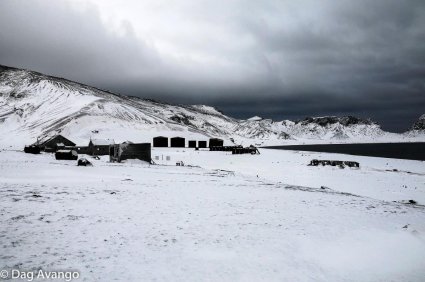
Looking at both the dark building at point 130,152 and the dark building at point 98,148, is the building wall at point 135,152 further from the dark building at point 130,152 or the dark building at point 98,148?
the dark building at point 98,148

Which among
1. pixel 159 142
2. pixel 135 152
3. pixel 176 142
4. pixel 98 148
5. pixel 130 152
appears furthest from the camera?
pixel 176 142

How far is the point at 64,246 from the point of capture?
35.2ft

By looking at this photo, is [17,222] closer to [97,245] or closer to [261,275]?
[97,245]

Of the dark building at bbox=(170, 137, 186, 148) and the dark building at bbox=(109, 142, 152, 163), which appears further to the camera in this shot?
the dark building at bbox=(170, 137, 186, 148)

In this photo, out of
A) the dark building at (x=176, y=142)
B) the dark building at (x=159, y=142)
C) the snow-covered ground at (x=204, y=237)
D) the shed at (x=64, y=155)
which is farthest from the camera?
the dark building at (x=176, y=142)

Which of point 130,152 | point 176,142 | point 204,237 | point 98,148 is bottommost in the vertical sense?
point 204,237

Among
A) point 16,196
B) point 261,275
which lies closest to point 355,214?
point 261,275

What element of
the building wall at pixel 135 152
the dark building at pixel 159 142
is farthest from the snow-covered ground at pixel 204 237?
the dark building at pixel 159 142

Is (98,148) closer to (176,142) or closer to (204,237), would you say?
(176,142)

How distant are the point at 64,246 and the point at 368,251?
34.1 ft

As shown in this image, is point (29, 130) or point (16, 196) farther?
point (29, 130)

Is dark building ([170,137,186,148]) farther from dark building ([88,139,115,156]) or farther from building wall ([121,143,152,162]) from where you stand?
building wall ([121,143,152,162])

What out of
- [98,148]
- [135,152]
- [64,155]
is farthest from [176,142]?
[64,155]

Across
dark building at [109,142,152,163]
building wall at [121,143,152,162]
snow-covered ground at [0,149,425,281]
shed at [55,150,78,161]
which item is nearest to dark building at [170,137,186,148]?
dark building at [109,142,152,163]
